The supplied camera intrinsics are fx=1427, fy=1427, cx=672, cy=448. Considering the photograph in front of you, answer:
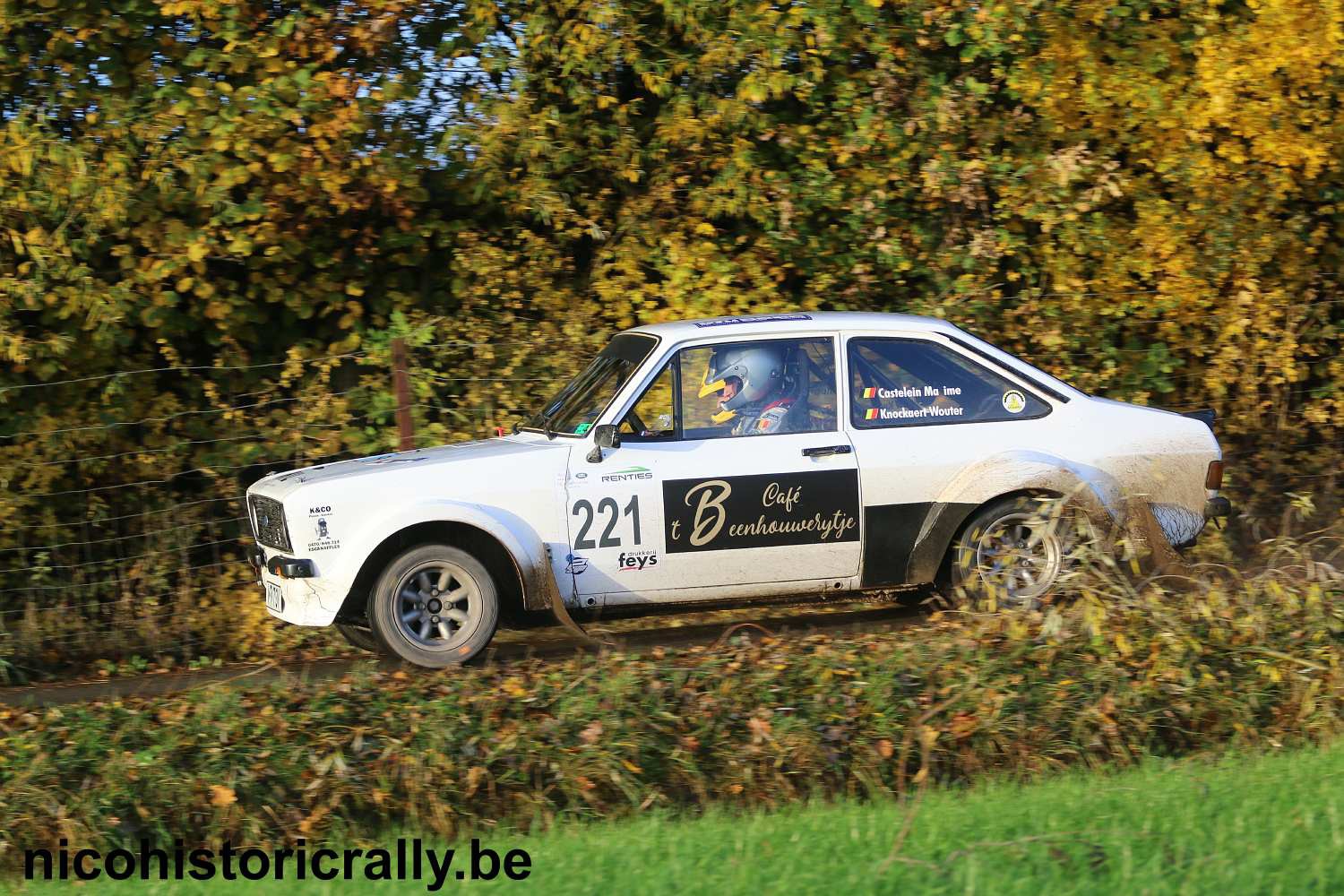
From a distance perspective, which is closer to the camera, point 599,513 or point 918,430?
point 599,513

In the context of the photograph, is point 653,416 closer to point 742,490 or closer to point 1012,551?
point 742,490

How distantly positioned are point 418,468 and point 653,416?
1.25 meters

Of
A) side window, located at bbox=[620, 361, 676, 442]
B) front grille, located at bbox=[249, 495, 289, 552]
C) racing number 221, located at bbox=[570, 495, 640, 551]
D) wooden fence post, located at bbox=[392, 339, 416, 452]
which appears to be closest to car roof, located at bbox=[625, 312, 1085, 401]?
side window, located at bbox=[620, 361, 676, 442]

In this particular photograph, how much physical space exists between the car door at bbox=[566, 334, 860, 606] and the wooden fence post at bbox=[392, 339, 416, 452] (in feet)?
7.68

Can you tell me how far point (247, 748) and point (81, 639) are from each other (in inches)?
147

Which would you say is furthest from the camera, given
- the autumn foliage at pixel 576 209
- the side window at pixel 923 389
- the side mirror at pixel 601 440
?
the autumn foliage at pixel 576 209

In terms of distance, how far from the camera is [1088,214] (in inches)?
448

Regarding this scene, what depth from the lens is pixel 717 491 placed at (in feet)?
24.4

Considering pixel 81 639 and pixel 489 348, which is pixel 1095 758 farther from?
pixel 81 639

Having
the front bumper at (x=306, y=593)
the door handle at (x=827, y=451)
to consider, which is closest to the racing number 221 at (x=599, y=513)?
the door handle at (x=827, y=451)

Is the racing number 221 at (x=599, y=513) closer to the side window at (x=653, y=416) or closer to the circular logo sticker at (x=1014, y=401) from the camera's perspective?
the side window at (x=653, y=416)

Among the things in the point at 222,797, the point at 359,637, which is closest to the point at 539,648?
the point at 359,637

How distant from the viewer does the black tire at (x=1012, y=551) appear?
766cm

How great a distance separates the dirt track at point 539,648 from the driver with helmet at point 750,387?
3.63 feet
